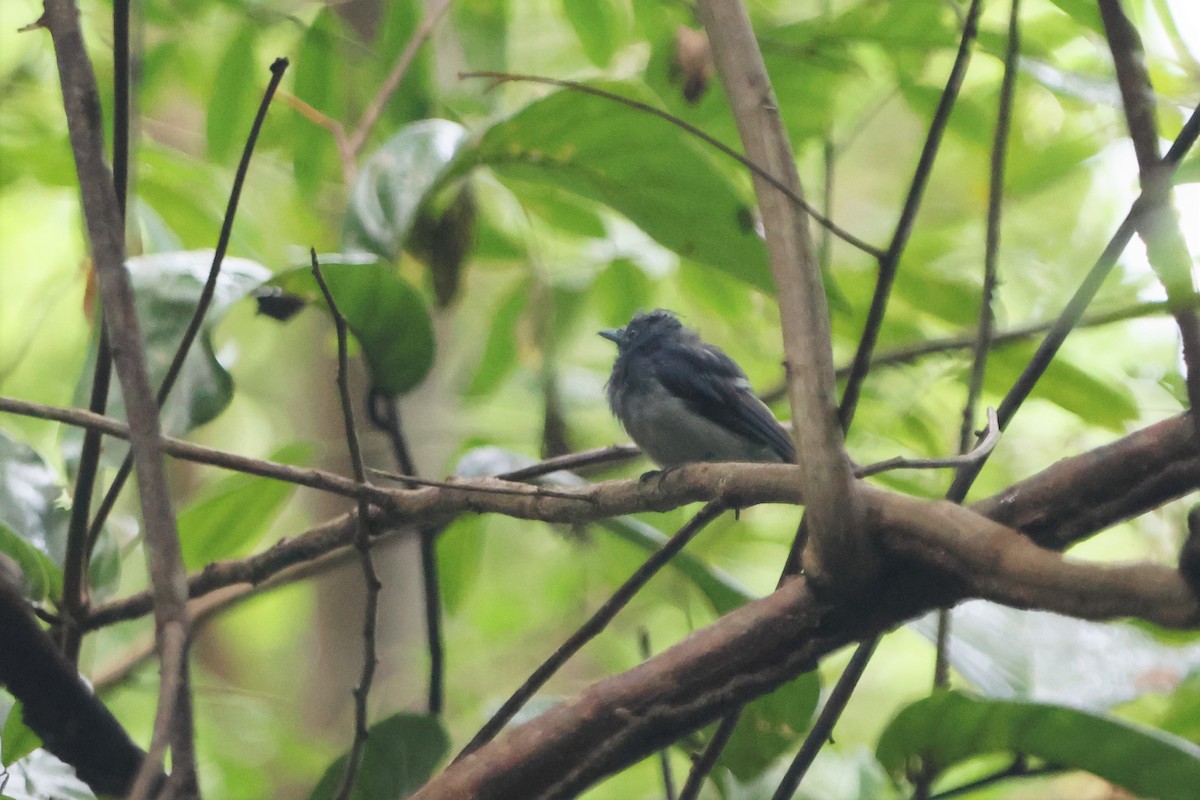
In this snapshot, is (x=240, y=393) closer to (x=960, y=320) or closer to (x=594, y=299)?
Result: (x=594, y=299)

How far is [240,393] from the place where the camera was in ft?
15.6

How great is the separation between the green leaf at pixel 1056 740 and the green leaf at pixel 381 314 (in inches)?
35.4

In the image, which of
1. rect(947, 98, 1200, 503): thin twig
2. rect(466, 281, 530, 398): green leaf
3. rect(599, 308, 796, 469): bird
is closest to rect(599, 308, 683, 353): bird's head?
rect(599, 308, 796, 469): bird

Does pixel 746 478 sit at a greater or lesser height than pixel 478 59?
lesser

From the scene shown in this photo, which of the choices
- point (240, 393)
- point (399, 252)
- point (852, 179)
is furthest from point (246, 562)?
point (852, 179)

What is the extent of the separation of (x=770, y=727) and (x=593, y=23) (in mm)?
1333

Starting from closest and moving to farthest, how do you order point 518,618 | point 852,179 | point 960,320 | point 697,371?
point 960,320 < point 697,371 < point 518,618 < point 852,179

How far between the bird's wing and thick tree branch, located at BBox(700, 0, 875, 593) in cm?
138

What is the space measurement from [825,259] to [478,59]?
941mm

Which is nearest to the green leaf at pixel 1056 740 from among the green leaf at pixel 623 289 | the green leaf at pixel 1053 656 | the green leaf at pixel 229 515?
the green leaf at pixel 1053 656

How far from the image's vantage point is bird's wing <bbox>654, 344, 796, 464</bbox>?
2.46 m

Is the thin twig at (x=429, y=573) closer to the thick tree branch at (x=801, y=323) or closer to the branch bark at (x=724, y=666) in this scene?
the branch bark at (x=724, y=666)

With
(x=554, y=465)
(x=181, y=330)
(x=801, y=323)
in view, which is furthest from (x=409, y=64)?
(x=801, y=323)

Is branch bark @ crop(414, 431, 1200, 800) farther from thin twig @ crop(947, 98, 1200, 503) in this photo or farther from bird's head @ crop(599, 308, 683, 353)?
bird's head @ crop(599, 308, 683, 353)
